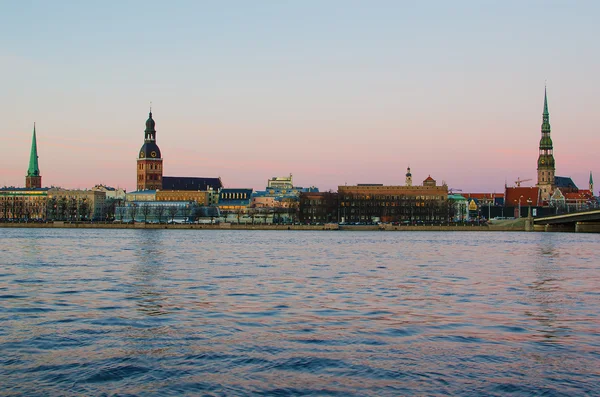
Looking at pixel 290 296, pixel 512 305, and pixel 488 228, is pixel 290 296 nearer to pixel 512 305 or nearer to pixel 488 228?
pixel 512 305

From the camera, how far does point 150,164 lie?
190 metres

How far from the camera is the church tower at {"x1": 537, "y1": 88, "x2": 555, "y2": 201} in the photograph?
179500 mm

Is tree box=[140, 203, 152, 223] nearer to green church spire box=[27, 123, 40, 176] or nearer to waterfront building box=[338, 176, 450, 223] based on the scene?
waterfront building box=[338, 176, 450, 223]

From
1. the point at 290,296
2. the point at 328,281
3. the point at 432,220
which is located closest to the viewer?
the point at 290,296

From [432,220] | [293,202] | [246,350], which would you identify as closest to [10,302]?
[246,350]

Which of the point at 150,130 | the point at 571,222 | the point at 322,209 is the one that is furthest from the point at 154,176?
the point at 571,222

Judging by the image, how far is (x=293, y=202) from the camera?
163 m

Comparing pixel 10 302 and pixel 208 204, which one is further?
pixel 208 204

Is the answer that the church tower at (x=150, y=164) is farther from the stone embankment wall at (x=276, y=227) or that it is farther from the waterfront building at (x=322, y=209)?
the stone embankment wall at (x=276, y=227)

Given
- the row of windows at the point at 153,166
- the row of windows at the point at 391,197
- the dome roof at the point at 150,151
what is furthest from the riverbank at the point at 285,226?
the row of windows at the point at 153,166

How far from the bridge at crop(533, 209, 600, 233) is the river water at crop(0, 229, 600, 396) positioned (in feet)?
208

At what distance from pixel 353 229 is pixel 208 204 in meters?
71.4

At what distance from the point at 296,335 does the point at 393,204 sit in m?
139

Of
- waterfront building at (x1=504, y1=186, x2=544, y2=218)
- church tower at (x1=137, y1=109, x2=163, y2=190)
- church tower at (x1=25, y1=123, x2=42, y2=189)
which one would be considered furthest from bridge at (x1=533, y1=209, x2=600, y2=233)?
church tower at (x1=25, y1=123, x2=42, y2=189)
